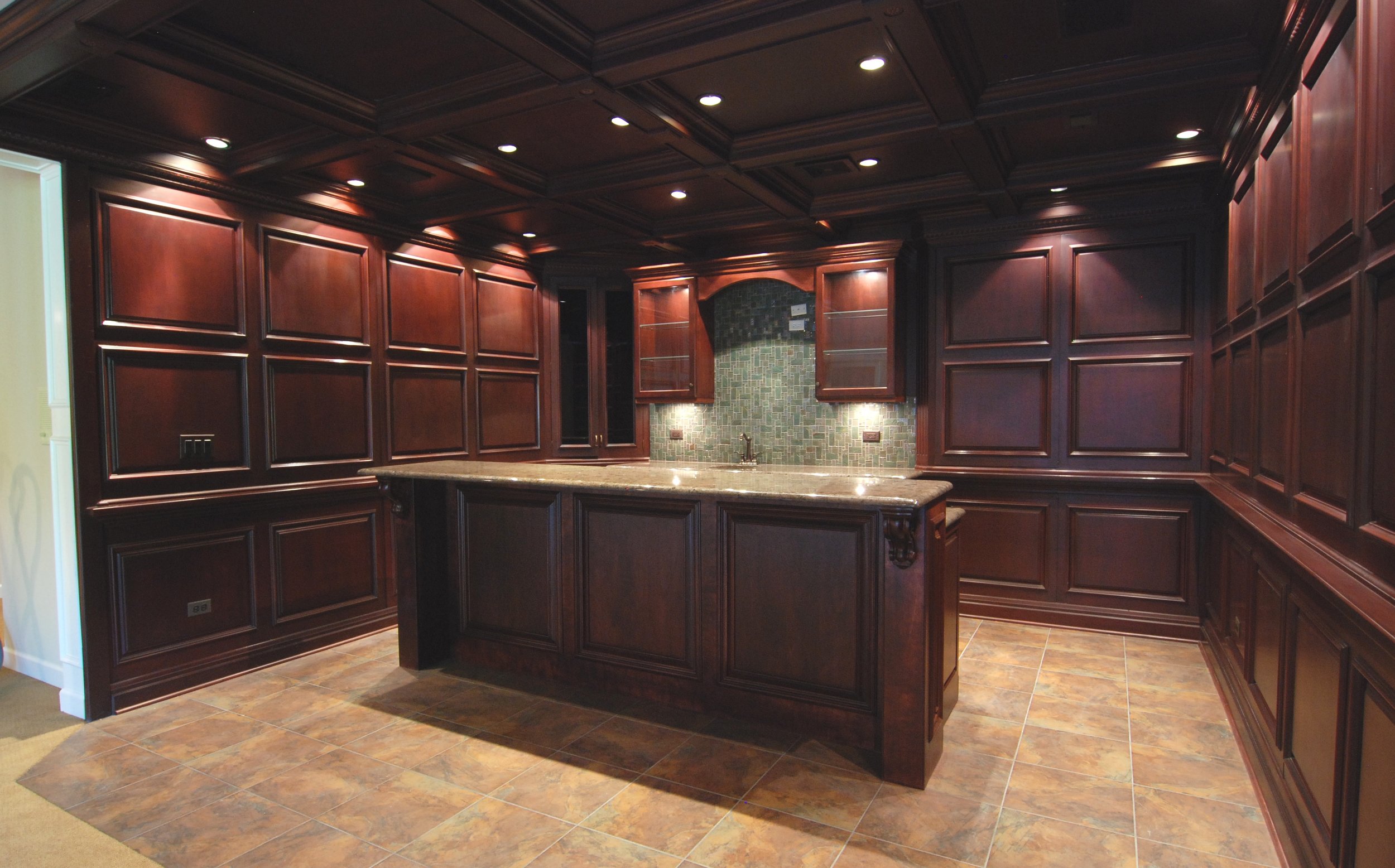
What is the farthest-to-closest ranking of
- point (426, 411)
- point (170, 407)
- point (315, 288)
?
point (426, 411) → point (315, 288) → point (170, 407)

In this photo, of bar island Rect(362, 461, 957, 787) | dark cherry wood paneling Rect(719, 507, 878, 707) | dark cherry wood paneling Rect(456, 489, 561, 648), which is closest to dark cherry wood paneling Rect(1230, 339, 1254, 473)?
bar island Rect(362, 461, 957, 787)

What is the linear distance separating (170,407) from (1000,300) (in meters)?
4.87

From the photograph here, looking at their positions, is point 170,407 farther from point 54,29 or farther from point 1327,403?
point 1327,403

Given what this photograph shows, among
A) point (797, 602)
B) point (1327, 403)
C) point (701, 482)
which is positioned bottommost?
point (797, 602)

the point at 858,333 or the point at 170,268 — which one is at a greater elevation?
the point at 170,268

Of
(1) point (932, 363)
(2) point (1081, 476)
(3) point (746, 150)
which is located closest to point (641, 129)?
(3) point (746, 150)

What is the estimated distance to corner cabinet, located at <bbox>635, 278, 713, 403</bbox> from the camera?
5879 mm

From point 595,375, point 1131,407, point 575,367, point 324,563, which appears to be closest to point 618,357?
point 595,375

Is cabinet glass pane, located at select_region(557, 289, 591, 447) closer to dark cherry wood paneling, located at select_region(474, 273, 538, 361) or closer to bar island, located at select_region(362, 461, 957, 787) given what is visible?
dark cherry wood paneling, located at select_region(474, 273, 538, 361)

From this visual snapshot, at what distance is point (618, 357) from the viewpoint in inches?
248

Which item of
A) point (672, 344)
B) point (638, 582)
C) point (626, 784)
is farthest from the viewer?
point (672, 344)

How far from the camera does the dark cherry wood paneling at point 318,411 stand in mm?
4164

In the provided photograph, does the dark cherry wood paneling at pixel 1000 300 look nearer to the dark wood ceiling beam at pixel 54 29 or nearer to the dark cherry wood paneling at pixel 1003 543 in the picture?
the dark cherry wood paneling at pixel 1003 543

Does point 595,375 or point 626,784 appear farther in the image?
point 595,375
